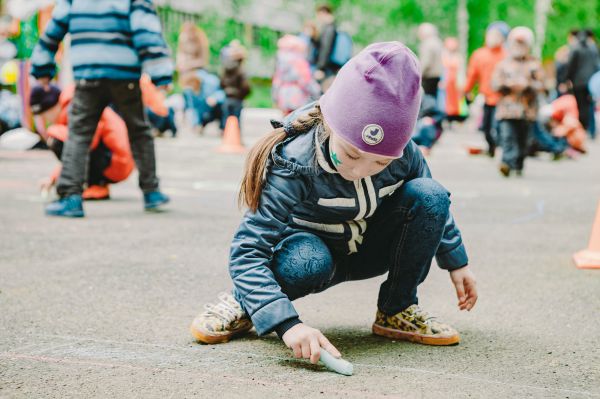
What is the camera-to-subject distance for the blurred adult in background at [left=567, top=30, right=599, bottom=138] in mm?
16609

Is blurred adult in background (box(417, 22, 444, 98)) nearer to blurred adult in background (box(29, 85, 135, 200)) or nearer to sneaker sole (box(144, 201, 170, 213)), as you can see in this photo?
blurred adult in background (box(29, 85, 135, 200))

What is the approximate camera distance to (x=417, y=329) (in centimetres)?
308

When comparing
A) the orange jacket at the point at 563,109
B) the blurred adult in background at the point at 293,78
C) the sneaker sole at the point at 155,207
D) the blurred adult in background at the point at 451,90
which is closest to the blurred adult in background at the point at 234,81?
the blurred adult in background at the point at 293,78

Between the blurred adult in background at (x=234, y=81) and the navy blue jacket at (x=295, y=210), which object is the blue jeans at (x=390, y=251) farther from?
the blurred adult in background at (x=234, y=81)

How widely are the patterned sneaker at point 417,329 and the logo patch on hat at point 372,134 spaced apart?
0.80 metres

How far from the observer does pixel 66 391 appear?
251 cm

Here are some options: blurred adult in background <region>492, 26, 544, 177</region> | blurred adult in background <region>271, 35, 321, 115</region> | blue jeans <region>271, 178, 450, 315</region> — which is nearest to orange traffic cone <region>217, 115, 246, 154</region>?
blurred adult in background <region>271, 35, 321, 115</region>

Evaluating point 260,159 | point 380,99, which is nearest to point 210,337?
point 260,159

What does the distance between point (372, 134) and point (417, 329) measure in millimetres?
859

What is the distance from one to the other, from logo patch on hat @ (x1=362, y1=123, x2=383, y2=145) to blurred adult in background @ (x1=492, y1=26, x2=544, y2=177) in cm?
726

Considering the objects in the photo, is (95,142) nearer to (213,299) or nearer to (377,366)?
(213,299)

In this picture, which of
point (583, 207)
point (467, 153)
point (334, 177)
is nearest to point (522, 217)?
point (583, 207)

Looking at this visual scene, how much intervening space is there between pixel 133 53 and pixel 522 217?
2.94 meters

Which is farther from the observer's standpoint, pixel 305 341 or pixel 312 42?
pixel 312 42
